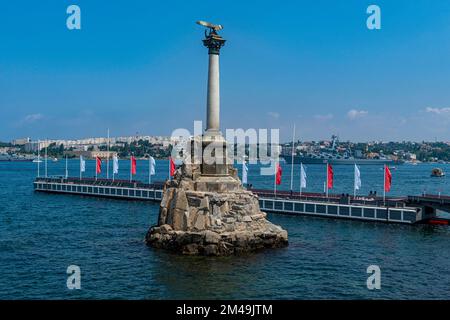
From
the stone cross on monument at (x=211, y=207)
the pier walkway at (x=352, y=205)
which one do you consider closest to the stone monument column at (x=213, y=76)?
the stone cross on monument at (x=211, y=207)

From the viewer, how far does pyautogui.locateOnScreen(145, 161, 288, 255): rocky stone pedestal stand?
3428cm

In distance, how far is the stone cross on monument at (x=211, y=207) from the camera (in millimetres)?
34500

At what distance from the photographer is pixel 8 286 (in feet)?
88.7

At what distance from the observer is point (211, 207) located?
3541cm

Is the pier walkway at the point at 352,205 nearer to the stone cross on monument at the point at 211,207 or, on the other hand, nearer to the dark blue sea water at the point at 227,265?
the dark blue sea water at the point at 227,265

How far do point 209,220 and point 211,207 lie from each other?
91cm

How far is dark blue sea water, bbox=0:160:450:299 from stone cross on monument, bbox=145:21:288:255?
1.27m

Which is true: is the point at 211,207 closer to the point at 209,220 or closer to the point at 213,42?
the point at 209,220

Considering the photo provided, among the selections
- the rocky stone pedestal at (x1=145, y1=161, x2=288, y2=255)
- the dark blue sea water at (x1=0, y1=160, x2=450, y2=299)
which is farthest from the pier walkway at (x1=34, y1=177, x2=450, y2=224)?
the rocky stone pedestal at (x1=145, y1=161, x2=288, y2=255)

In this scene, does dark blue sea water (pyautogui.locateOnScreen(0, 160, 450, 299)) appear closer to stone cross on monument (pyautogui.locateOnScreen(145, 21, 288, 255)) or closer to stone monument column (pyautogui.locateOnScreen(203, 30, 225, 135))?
stone cross on monument (pyautogui.locateOnScreen(145, 21, 288, 255))

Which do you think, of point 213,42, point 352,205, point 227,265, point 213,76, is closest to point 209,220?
point 227,265
